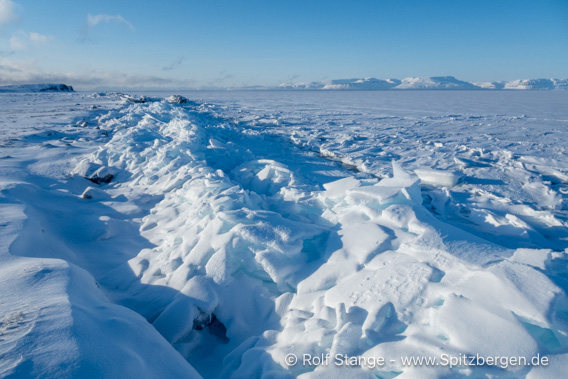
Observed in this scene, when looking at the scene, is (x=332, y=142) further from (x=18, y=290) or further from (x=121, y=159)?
(x=18, y=290)

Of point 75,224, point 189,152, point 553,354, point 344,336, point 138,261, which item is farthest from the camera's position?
point 189,152

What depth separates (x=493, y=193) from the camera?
191 inches

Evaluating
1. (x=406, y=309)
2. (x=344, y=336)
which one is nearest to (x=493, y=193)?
(x=406, y=309)

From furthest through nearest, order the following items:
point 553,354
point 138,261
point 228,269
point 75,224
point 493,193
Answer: point 493,193
point 75,224
point 138,261
point 228,269
point 553,354

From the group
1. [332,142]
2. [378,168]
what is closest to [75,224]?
[378,168]

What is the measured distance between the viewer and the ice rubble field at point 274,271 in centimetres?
162

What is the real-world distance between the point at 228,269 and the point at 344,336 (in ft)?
4.08

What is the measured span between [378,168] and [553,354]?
507 cm

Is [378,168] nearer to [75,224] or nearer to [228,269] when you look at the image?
[228,269]

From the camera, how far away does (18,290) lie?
1.89m

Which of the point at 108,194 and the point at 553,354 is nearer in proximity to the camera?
the point at 553,354

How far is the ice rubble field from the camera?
5.32ft

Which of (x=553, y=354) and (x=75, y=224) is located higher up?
(x=553, y=354)

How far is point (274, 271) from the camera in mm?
2689
